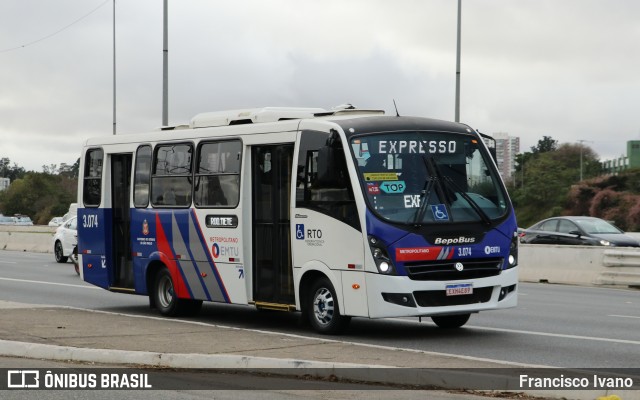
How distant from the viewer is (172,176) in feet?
57.8

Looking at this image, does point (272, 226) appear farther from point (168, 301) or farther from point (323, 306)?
point (168, 301)

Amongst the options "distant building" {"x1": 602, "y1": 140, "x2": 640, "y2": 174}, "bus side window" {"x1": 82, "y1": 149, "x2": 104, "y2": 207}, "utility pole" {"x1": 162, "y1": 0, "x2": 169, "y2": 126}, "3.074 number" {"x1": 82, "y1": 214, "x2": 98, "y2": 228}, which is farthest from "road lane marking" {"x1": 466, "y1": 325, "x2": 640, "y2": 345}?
"distant building" {"x1": 602, "y1": 140, "x2": 640, "y2": 174}

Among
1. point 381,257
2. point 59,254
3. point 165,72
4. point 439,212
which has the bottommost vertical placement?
point 59,254

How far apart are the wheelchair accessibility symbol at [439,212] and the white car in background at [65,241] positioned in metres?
22.8

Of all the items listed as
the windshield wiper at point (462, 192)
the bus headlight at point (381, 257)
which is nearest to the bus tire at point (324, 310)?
the bus headlight at point (381, 257)

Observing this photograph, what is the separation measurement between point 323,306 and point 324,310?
55 mm

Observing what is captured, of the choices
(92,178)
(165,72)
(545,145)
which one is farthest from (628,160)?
(92,178)

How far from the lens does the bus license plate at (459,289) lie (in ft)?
46.1

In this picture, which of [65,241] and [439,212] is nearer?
[439,212]

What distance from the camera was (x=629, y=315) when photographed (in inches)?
703

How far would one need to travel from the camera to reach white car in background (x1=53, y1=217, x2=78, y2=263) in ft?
116

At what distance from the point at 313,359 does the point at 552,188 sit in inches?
3395

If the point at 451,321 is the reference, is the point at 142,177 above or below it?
above

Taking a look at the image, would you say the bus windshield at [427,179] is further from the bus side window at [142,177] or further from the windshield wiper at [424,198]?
the bus side window at [142,177]
